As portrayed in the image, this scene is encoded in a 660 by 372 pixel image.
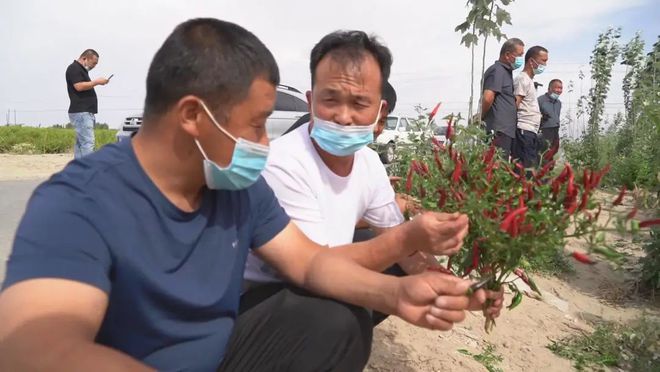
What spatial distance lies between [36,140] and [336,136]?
60.2ft

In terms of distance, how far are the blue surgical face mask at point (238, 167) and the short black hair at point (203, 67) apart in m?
0.09

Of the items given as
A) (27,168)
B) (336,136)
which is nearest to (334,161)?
(336,136)

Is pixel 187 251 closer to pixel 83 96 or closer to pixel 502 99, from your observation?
pixel 502 99

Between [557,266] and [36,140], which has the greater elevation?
[557,266]

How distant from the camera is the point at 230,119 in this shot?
60.7 inches

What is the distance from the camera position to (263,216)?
1.82 meters

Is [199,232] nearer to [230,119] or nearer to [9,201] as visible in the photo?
[230,119]

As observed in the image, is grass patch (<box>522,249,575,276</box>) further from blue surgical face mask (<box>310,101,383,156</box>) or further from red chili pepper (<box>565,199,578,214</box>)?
red chili pepper (<box>565,199,578,214</box>)

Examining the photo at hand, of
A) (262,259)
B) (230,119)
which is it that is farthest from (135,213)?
(262,259)

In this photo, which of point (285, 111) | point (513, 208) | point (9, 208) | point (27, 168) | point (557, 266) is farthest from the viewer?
point (27, 168)

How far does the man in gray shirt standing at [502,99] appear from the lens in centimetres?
567

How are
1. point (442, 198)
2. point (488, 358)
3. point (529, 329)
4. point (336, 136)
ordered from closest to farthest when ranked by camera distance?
point (442, 198), point (336, 136), point (488, 358), point (529, 329)

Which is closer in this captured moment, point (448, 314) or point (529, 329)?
point (448, 314)

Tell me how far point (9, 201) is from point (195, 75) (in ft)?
20.5
